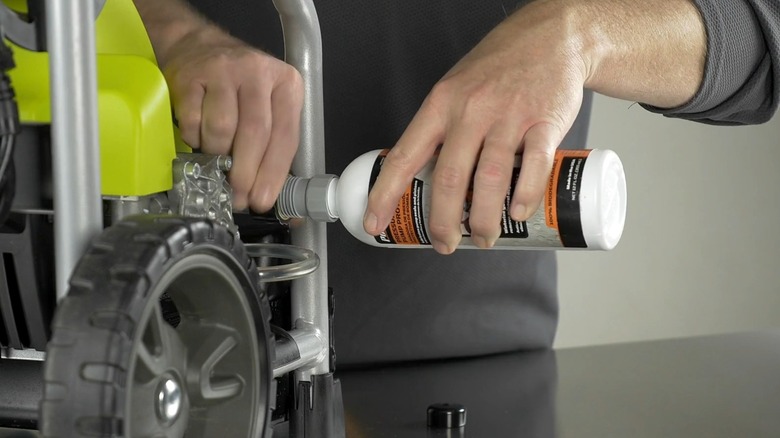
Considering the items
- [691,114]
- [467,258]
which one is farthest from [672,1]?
[467,258]

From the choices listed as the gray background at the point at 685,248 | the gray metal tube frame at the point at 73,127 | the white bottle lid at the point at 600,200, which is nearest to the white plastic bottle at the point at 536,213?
the white bottle lid at the point at 600,200

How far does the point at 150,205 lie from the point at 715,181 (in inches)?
100

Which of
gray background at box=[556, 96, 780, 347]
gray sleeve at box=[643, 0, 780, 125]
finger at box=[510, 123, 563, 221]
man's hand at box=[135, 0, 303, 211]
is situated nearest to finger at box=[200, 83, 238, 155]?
man's hand at box=[135, 0, 303, 211]

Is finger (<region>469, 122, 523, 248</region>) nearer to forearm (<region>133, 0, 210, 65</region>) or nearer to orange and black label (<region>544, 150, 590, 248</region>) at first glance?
orange and black label (<region>544, 150, 590, 248</region>)

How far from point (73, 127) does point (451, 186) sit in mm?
294

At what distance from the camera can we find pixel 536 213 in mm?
707

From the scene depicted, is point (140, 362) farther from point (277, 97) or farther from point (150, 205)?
point (277, 97)

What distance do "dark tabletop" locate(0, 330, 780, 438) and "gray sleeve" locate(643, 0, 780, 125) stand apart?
0.30m

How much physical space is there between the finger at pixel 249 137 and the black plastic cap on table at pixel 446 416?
280 millimetres

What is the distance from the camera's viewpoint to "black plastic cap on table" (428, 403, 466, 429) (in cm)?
94

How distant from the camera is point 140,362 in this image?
52 cm

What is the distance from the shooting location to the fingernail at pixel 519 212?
0.69 meters

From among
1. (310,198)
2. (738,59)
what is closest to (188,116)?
(310,198)

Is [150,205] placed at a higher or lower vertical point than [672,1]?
lower
